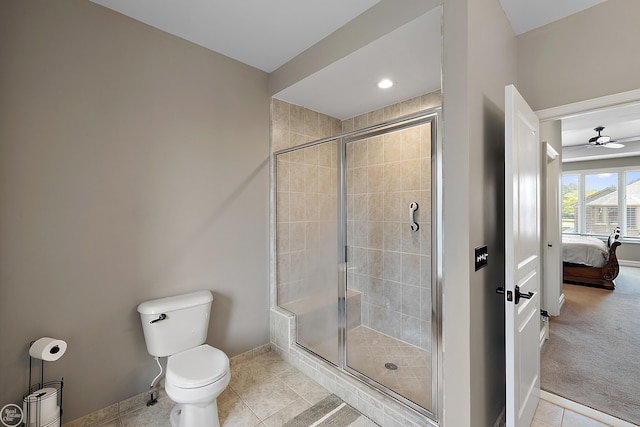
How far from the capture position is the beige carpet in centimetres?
193

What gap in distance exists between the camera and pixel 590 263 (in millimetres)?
4465

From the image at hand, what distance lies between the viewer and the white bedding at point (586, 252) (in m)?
4.41

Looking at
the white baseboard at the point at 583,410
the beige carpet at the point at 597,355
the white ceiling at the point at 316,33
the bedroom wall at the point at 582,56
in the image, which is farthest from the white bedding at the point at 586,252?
the white ceiling at the point at 316,33

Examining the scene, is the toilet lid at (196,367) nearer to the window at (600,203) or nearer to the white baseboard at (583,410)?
the white baseboard at (583,410)

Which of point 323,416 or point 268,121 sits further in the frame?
point 268,121

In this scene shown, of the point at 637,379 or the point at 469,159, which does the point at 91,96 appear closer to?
the point at 469,159

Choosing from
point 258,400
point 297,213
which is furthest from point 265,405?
point 297,213

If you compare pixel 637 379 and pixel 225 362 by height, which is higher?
pixel 225 362

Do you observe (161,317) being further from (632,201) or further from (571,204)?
(632,201)

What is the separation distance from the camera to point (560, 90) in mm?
1773

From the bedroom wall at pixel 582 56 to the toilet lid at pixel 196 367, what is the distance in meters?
2.65

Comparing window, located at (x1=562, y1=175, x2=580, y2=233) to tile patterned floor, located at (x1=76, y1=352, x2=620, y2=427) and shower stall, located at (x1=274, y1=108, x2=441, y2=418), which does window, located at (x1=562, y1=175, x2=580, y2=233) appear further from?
tile patterned floor, located at (x1=76, y1=352, x2=620, y2=427)

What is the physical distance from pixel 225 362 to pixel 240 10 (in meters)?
2.23

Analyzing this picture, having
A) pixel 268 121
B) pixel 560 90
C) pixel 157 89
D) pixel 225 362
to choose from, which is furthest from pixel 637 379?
pixel 157 89
